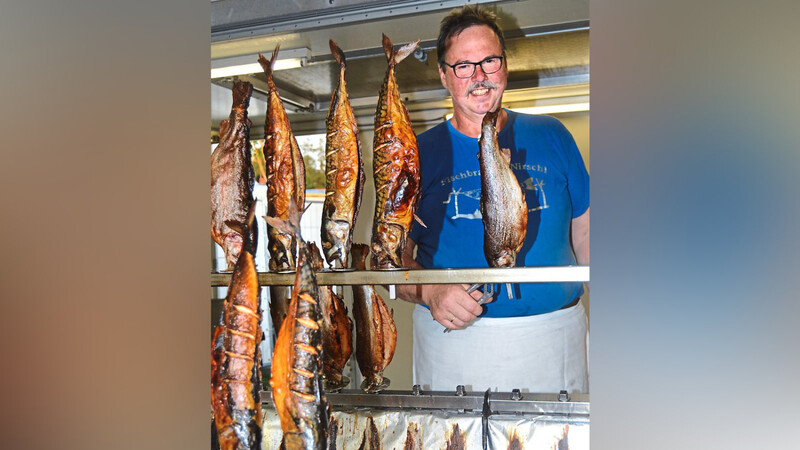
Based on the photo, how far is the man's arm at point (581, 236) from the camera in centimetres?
248

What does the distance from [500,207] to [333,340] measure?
2.21 feet

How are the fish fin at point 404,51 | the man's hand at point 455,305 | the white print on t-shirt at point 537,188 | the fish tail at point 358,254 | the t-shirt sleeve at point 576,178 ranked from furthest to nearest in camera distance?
the t-shirt sleeve at point 576,178 → the white print on t-shirt at point 537,188 → the man's hand at point 455,305 → the fish tail at point 358,254 → the fish fin at point 404,51

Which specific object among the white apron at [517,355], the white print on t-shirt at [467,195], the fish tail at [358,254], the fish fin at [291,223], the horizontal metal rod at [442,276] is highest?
the white print on t-shirt at [467,195]

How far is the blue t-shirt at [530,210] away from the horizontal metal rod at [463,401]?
0.76m

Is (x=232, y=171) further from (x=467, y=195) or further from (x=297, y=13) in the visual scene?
(x=467, y=195)

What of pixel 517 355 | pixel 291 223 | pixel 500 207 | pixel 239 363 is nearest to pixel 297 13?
pixel 291 223

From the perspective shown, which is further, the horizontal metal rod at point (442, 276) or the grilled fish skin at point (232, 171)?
the grilled fish skin at point (232, 171)

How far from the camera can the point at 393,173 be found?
1.54 m

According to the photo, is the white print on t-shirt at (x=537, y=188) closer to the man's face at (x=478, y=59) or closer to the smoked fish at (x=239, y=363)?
the man's face at (x=478, y=59)

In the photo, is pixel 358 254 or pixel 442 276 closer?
pixel 442 276

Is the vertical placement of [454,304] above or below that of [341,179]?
below

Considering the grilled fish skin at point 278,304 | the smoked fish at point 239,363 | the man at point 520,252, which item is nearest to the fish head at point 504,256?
the smoked fish at point 239,363
